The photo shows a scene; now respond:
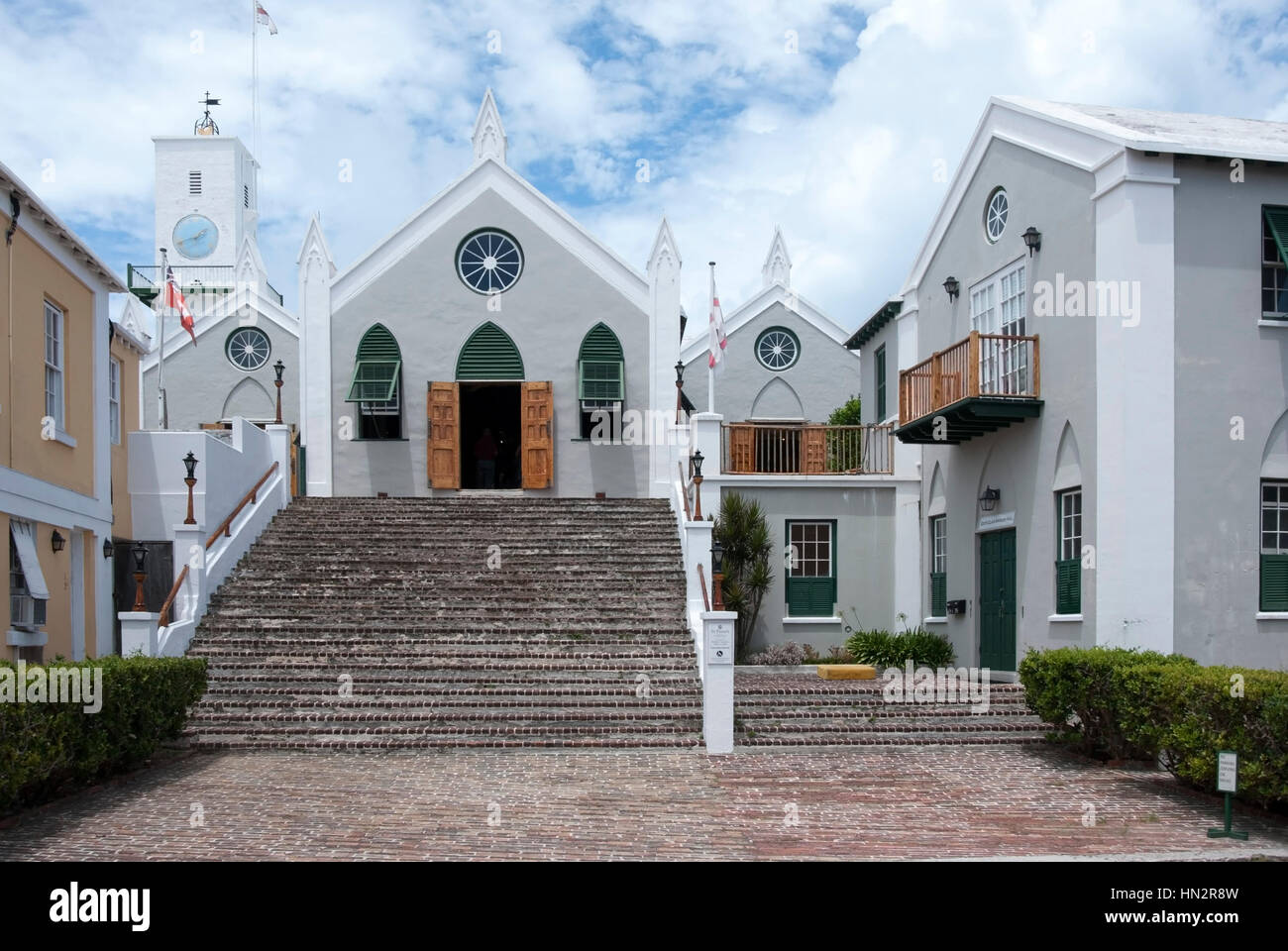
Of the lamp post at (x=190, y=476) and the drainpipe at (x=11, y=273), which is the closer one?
the drainpipe at (x=11, y=273)

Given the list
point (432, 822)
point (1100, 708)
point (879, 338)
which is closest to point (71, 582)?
point (432, 822)

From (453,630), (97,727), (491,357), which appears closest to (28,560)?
(97,727)

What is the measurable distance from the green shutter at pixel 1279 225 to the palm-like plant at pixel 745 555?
27.4 feet

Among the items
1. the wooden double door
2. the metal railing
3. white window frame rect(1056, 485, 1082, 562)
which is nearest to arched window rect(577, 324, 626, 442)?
the wooden double door

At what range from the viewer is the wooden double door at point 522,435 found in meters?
23.7

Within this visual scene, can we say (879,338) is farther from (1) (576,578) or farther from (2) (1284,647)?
(2) (1284,647)

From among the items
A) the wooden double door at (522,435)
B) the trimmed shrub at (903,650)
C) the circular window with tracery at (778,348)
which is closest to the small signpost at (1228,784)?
the trimmed shrub at (903,650)

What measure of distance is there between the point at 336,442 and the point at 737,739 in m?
12.7

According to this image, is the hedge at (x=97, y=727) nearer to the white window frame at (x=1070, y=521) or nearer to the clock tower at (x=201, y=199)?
the white window frame at (x=1070, y=521)

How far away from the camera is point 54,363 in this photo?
15867 millimetres

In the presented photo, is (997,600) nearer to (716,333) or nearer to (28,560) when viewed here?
(716,333)

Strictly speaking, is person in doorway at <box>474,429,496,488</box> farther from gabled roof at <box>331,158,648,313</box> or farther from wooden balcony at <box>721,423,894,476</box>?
wooden balcony at <box>721,423,894,476</box>

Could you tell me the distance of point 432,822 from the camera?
10.1 m

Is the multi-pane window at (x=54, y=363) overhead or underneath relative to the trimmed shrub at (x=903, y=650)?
overhead
